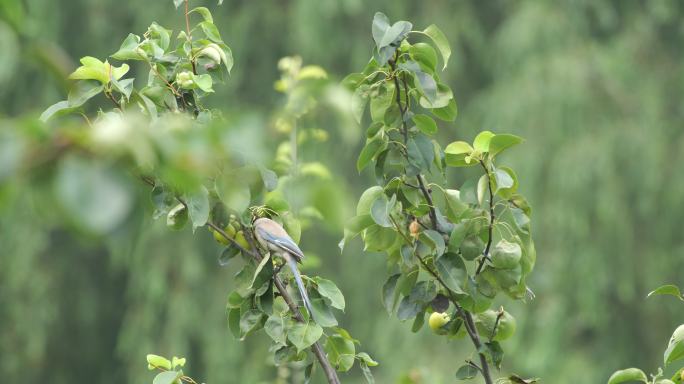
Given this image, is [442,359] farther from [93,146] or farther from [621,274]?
[93,146]

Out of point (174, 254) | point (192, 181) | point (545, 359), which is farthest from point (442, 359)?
point (192, 181)

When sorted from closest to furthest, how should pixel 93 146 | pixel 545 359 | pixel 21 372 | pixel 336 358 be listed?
pixel 93 146 < pixel 336 358 < pixel 545 359 < pixel 21 372

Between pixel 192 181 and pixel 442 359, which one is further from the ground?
pixel 192 181

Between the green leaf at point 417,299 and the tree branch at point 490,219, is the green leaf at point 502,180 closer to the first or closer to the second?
the tree branch at point 490,219

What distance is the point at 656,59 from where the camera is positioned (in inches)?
320

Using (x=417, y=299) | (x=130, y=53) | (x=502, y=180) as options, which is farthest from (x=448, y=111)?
(x=130, y=53)

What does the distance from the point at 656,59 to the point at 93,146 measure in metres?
8.00

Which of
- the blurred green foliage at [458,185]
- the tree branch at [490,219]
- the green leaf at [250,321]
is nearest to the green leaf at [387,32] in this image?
the tree branch at [490,219]

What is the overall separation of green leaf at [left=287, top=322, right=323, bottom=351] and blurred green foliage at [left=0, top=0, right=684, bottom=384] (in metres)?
5.21

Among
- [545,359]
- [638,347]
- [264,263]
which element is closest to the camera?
[264,263]

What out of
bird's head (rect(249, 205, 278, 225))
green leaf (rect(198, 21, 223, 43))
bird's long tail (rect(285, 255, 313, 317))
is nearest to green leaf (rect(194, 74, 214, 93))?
green leaf (rect(198, 21, 223, 43))

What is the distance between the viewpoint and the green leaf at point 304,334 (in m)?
1.43

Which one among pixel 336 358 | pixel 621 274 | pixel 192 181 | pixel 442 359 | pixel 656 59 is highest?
pixel 192 181

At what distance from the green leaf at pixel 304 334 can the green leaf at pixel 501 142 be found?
1.16ft
